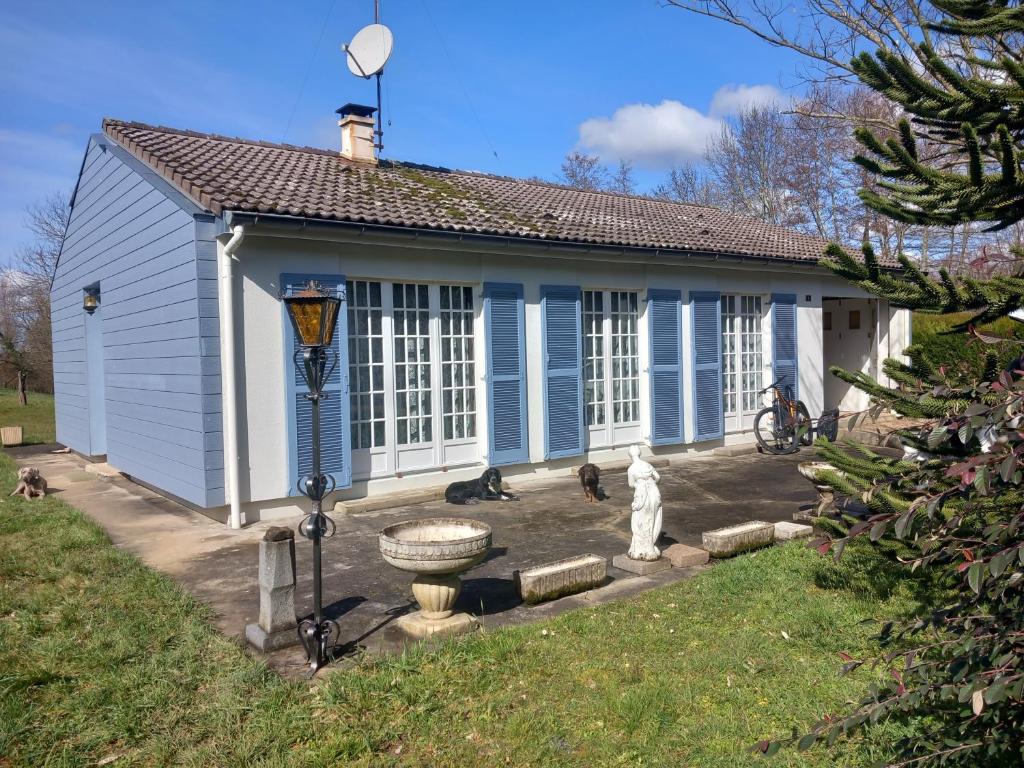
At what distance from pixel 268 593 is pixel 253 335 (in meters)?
4.43

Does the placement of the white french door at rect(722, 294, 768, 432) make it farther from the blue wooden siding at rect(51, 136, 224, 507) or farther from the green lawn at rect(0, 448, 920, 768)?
the blue wooden siding at rect(51, 136, 224, 507)

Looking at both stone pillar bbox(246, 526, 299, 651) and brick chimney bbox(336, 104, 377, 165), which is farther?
brick chimney bbox(336, 104, 377, 165)

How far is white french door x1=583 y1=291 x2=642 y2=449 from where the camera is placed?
11.8m

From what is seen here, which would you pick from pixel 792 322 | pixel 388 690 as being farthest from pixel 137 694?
pixel 792 322

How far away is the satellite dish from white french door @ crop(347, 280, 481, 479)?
16.6ft

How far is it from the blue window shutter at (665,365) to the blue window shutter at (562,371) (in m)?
1.39

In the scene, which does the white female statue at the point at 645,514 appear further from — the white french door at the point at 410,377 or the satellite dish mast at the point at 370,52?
the satellite dish mast at the point at 370,52

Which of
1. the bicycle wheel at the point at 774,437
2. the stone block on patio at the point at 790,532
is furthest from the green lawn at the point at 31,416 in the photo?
the stone block on patio at the point at 790,532

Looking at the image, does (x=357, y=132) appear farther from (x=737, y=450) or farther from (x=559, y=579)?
(x=559, y=579)

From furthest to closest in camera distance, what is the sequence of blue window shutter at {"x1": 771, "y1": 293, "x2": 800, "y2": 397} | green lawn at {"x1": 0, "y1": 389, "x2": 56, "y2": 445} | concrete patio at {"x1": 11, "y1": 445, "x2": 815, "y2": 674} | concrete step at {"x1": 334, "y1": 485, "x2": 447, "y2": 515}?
green lawn at {"x1": 0, "y1": 389, "x2": 56, "y2": 445} < blue window shutter at {"x1": 771, "y1": 293, "x2": 800, "y2": 397} < concrete step at {"x1": 334, "y1": 485, "x2": 447, "y2": 515} < concrete patio at {"x1": 11, "y1": 445, "x2": 815, "y2": 674}

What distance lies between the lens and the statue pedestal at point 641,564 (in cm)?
645

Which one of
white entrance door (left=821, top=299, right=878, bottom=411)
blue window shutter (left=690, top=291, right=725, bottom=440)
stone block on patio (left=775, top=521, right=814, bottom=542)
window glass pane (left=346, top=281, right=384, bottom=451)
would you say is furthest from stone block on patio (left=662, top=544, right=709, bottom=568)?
white entrance door (left=821, top=299, right=878, bottom=411)

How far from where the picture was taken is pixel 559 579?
5.86 meters

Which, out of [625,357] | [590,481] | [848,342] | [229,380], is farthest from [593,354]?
[848,342]
